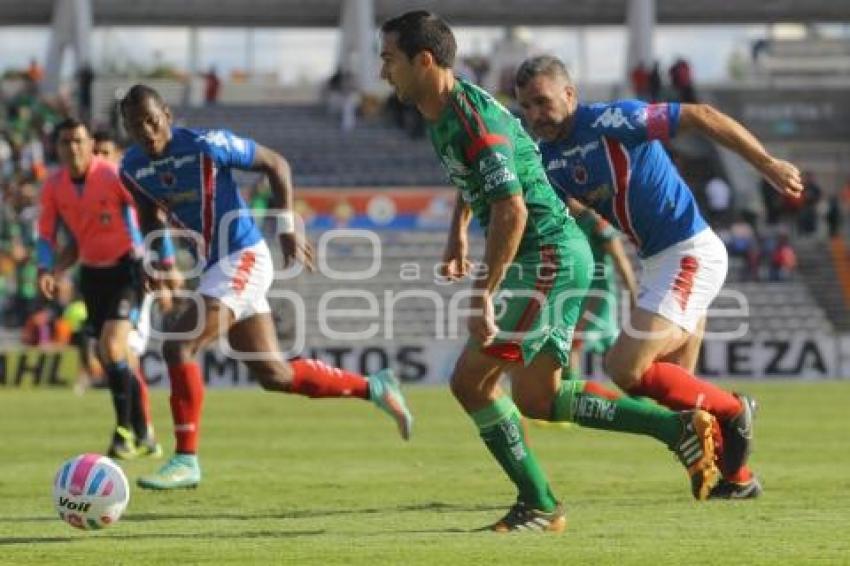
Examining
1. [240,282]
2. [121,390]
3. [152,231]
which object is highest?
[152,231]

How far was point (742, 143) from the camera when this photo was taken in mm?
9094

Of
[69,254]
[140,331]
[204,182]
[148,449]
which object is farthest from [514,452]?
[140,331]

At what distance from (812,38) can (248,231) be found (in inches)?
1785

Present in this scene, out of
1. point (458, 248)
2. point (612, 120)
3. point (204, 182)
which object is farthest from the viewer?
point (204, 182)

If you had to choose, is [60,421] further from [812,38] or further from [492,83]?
[812,38]

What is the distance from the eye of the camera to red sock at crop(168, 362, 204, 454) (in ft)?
38.7

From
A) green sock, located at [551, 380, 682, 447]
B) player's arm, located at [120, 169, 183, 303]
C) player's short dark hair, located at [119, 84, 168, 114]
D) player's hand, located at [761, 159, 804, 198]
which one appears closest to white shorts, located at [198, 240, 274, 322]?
player's arm, located at [120, 169, 183, 303]

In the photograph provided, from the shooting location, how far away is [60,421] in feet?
64.9

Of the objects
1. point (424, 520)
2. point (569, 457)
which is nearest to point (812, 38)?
point (569, 457)

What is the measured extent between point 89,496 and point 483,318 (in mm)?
2222

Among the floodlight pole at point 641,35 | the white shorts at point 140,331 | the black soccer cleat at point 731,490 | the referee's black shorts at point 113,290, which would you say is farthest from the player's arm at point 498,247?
the floodlight pole at point 641,35

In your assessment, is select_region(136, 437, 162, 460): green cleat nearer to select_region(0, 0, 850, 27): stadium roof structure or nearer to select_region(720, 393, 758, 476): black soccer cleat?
select_region(720, 393, 758, 476): black soccer cleat

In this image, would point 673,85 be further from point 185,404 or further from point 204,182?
point 185,404

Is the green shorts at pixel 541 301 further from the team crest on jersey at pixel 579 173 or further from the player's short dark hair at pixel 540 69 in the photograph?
the player's short dark hair at pixel 540 69
